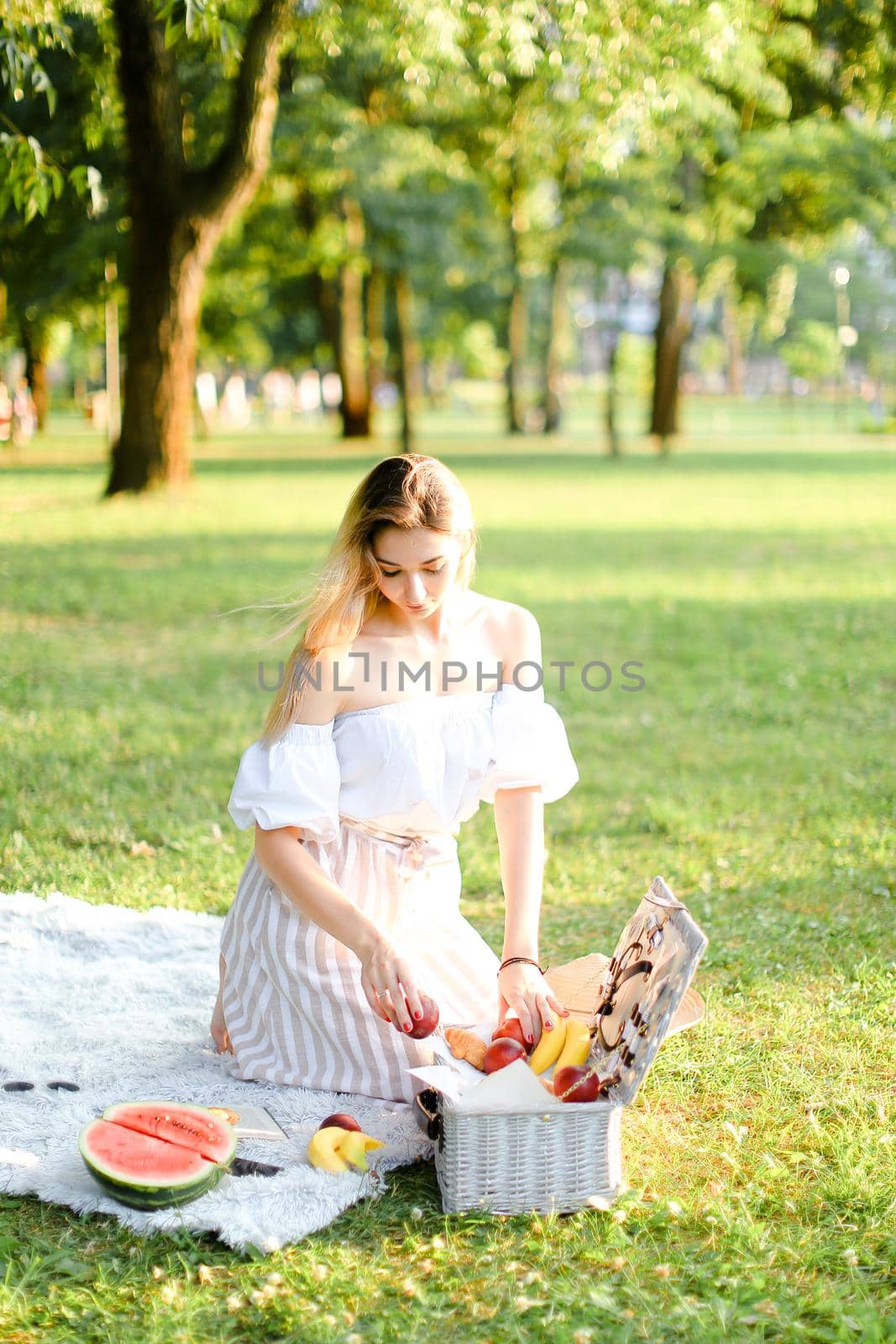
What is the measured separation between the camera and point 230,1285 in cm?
270

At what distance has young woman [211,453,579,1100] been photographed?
325 centimetres

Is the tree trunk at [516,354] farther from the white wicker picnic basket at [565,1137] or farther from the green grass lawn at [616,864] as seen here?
the white wicker picnic basket at [565,1137]

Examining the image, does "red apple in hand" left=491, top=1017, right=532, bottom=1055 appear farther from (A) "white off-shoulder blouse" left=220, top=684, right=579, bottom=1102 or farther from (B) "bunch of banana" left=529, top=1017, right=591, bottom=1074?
(A) "white off-shoulder blouse" left=220, top=684, right=579, bottom=1102

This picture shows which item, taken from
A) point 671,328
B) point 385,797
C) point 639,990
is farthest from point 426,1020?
point 671,328

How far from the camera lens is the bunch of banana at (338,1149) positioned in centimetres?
306

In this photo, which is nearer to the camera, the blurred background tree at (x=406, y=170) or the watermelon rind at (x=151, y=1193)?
the watermelon rind at (x=151, y=1193)

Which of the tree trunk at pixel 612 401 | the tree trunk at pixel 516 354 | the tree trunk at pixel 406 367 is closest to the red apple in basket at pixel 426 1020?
the tree trunk at pixel 406 367

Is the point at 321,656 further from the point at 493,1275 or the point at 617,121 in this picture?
the point at 617,121

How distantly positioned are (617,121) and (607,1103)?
33.6ft

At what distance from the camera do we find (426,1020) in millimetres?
2984

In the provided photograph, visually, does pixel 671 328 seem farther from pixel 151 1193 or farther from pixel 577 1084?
pixel 151 1193

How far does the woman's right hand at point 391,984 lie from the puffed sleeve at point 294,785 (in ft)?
1.15

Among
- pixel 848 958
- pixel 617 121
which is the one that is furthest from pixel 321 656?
pixel 617 121

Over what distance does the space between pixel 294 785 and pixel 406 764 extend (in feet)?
0.96
